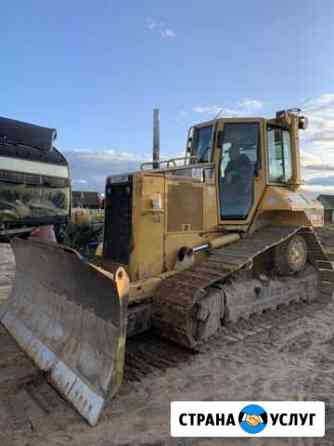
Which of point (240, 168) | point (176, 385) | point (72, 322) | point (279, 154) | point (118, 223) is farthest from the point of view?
point (279, 154)

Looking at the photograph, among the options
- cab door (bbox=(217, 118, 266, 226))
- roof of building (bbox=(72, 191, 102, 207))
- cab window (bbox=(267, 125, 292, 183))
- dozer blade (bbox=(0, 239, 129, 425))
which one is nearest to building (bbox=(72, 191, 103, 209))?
roof of building (bbox=(72, 191, 102, 207))

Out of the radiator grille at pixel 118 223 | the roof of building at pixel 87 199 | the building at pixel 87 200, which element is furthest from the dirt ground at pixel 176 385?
the roof of building at pixel 87 199

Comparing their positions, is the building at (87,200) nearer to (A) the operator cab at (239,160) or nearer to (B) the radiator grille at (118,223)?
(A) the operator cab at (239,160)

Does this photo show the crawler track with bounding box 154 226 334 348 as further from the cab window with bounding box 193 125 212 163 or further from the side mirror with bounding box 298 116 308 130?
the side mirror with bounding box 298 116 308 130

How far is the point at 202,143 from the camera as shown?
567 cm

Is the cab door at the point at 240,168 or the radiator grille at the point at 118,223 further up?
the cab door at the point at 240,168

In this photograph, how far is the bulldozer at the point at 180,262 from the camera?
3.30 metres

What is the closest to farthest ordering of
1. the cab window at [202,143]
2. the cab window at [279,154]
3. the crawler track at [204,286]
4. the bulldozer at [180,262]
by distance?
the bulldozer at [180,262] → the crawler track at [204,286] → the cab window at [202,143] → the cab window at [279,154]

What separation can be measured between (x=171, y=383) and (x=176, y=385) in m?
0.06

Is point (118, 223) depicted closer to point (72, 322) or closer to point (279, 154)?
→ point (72, 322)

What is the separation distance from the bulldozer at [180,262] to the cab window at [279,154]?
0.05 feet

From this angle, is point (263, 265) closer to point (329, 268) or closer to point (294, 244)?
point (294, 244)

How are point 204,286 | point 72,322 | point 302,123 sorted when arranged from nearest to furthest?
point 72,322
point 204,286
point 302,123

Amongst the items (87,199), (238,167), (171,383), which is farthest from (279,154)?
(87,199)
